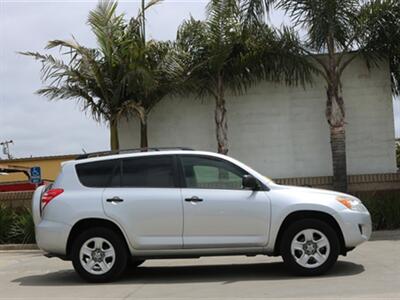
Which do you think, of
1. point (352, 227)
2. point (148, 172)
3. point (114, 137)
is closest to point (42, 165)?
point (114, 137)

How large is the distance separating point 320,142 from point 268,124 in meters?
1.46

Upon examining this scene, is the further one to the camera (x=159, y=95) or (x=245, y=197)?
(x=159, y=95)

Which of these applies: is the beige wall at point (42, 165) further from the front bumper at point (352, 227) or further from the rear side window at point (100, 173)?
the front bumper at point (352, 227)

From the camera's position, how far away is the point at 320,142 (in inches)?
653

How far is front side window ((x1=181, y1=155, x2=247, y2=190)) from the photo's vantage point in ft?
28.7

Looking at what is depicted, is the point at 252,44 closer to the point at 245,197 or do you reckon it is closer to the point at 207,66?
the point at 207,66

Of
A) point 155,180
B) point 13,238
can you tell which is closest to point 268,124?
point 13,238

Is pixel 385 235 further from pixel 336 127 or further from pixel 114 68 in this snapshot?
pixel 114 68

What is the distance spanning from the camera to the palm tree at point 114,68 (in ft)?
50.3

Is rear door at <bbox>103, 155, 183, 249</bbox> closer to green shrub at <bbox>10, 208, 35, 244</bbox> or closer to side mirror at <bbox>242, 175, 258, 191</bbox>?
side mirror at <bbox>242, 175, 258, 191</bbox>

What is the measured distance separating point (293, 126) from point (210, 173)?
8198mm

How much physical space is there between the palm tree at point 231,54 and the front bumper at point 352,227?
7.43 meters

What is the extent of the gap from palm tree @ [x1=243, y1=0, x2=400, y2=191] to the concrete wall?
2.86 feet

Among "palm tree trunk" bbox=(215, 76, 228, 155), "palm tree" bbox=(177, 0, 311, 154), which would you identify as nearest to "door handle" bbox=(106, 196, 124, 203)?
"palm tree" bbox=(177, 0, 311, 154)
